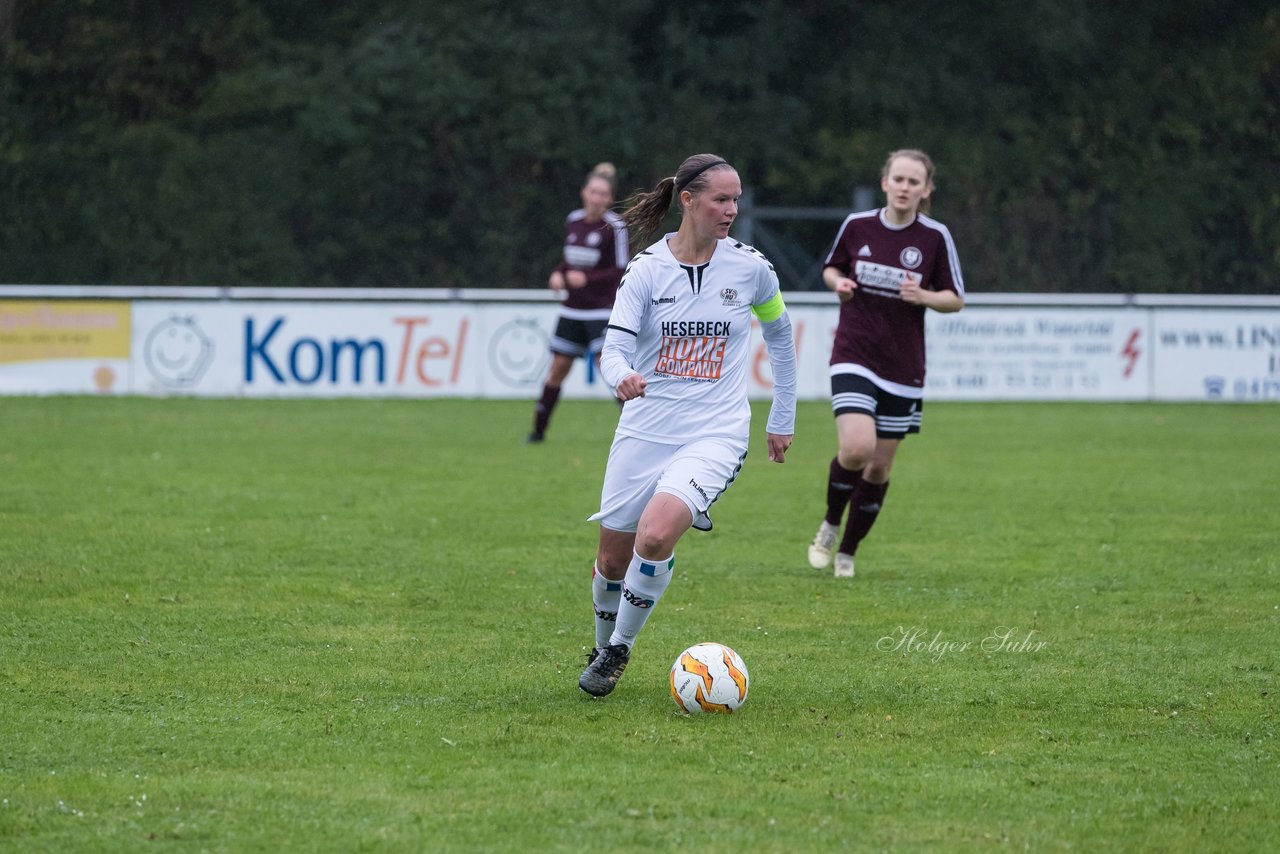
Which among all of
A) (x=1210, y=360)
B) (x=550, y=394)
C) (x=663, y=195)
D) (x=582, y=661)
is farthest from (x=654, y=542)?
(x=1210, y=360)

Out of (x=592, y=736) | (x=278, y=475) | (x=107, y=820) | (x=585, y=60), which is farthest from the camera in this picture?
(x=585, y=60)

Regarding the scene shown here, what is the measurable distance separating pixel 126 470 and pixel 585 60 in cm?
1969

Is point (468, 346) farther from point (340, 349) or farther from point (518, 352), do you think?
point (340, 349)

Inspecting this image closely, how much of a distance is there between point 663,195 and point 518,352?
13880 mm

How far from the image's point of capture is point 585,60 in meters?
30.9

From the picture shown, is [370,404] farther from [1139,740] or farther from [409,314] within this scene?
[1139,740]

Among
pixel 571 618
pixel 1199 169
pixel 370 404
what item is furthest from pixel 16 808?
pixel 1199 169

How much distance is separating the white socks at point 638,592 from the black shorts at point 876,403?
9.10 ft

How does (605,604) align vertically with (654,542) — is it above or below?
below

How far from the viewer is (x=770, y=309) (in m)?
6.30

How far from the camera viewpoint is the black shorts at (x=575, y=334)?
1526 centimetres

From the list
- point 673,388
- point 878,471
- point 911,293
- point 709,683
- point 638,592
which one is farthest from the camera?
point 878,471

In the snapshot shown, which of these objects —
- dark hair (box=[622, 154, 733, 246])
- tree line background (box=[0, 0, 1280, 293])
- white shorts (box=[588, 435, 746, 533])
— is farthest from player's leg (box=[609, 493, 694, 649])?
tree line background (box=[0, 0, 1280, 293])

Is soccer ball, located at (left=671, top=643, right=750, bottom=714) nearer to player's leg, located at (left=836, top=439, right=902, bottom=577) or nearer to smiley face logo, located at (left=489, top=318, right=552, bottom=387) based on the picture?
player's leg, located at (left=836, top=439, right=902, bottom=577)
